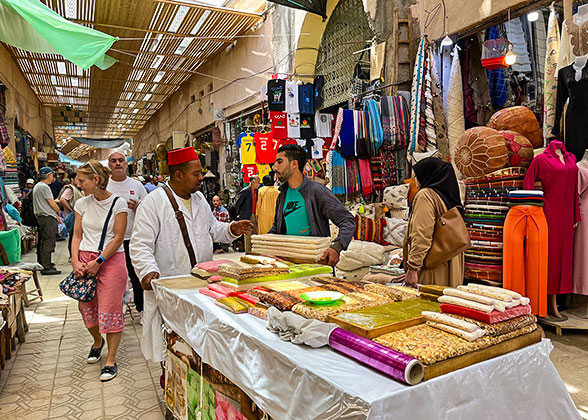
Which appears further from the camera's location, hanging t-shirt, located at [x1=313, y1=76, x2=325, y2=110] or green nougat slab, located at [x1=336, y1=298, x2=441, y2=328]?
hanging t-shirt, located at [x1=313, y1=76, x2=325, y2=110]

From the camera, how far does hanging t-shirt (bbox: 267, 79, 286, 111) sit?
7.70 m

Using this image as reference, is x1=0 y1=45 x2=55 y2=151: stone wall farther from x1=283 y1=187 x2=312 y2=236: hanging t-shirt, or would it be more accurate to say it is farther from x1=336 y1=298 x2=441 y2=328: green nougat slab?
x1=336 y1=298 x2=441 y2=328: green nougat slab

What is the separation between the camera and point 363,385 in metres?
1.09

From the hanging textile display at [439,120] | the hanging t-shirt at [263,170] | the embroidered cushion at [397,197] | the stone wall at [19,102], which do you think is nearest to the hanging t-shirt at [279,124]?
the hanging t-shirt at [263,170]

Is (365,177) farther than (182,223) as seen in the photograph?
Yes

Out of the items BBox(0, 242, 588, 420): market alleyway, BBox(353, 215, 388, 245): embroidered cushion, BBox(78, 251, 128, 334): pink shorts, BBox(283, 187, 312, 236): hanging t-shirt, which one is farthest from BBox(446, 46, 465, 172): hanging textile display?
BBox(78, 251, 128, 334): pink shorts

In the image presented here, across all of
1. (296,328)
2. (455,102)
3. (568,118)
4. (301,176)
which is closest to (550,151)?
(568,118)

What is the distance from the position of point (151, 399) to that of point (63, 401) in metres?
0.66

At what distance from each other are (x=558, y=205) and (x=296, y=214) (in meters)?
2.58

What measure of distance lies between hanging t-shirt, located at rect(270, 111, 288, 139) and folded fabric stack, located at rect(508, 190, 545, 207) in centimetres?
458

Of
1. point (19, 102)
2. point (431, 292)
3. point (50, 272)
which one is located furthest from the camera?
point (19, 102)

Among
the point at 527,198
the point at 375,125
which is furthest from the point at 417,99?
the point at 527,198

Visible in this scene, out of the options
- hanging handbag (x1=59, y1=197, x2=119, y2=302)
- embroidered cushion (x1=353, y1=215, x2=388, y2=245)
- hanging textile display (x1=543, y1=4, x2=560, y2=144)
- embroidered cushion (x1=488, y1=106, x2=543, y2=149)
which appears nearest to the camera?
hanging handbag (x1=59, y1=197, x2=119, y2=302)

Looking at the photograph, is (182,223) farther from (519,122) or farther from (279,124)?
(279,124)
